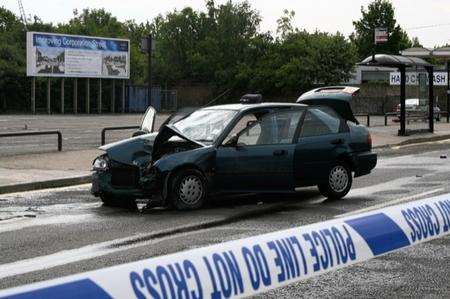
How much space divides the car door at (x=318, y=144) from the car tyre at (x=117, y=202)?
2.32m

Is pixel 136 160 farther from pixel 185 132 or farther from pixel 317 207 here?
pixel 317 207

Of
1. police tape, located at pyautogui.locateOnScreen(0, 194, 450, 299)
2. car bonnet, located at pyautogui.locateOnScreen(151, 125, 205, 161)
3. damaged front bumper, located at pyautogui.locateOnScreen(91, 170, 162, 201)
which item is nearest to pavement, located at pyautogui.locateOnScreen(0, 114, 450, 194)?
damaged front bumper, located at pyautogui.locateOnScreen(91, 170, 162, 201)

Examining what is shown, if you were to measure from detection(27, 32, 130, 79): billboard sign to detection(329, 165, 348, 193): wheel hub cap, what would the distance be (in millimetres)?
41501

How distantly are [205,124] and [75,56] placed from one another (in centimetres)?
4350

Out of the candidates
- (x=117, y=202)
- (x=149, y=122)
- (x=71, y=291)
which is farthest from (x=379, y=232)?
(x=149, y=122)

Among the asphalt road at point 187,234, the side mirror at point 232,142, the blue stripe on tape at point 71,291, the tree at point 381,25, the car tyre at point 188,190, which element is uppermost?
the tree at point 381,25

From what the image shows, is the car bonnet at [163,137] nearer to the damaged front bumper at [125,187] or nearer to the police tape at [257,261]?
the damaged front bumper at [125,187]

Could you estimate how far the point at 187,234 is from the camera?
26.9ft

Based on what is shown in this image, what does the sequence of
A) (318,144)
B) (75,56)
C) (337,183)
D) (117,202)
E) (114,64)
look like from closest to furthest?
1. (117,202)
2. (318,144)
3. (337,183)
4. (75,56)
5. (114,64)

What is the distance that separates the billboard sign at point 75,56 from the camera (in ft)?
164

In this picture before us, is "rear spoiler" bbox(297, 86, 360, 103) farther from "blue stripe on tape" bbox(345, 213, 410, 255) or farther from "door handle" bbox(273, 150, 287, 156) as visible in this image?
"blue stripe on tape" bbox(345, 213, 410, 255)

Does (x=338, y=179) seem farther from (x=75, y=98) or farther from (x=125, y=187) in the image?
(x=75, y=98)

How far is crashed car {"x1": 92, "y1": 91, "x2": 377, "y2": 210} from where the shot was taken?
9.72m

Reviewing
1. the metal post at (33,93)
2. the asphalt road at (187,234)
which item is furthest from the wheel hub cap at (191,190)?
the metal post at (33,93)
